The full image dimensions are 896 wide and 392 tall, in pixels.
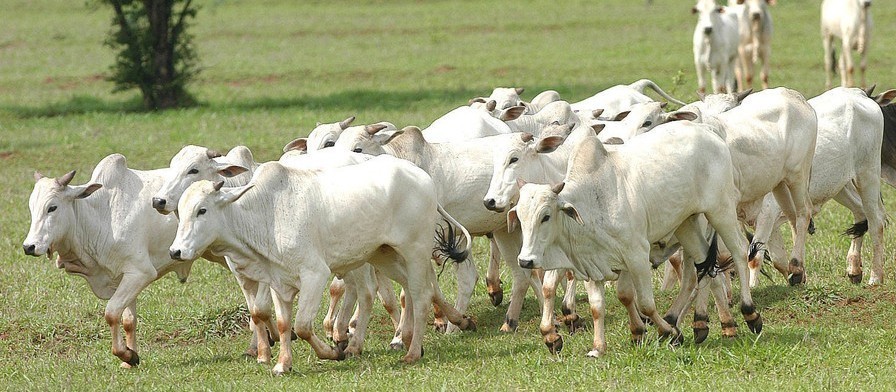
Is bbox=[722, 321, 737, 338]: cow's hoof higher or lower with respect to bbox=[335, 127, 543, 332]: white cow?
lower

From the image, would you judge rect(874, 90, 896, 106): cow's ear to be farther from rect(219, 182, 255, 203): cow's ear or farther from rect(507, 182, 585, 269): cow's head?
rect(219, 182, 255, 203): cow's ear

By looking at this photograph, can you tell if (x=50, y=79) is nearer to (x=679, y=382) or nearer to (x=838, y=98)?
(x=838, y=98)

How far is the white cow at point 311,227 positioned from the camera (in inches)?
322

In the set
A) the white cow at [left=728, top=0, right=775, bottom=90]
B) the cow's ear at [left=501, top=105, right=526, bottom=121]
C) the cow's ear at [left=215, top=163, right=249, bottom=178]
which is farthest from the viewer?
the white cow at [left=728, top=0, right=775, bottom=90]

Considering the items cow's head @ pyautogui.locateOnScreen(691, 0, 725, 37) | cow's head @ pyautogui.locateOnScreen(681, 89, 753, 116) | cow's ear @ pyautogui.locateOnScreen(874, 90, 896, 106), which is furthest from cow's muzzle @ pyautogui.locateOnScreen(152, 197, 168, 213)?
cow's head @ pyautogui.locateOnScreen(691, 0, 725, 37)

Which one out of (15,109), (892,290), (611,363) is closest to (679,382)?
(611,363)

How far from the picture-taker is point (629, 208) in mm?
8133

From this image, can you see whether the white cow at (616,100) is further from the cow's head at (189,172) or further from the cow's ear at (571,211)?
the cow's ear at (571,211)

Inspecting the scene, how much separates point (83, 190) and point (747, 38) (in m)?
15.3

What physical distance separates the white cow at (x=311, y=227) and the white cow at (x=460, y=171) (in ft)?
2.81

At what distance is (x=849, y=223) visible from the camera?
12688 millimetres

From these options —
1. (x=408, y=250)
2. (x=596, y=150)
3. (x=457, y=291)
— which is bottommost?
(x=457, y=291)

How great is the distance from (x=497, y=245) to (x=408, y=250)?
6.15ft

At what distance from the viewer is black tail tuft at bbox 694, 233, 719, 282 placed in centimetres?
860
